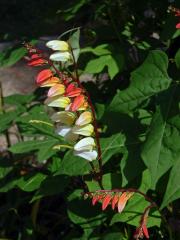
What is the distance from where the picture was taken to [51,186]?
2303 millimetres

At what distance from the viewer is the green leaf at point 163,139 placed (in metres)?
1.65

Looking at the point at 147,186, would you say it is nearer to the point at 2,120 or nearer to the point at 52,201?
the point at 2,120

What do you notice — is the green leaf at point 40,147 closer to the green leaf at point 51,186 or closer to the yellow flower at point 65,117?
the green leaf at point 51,186

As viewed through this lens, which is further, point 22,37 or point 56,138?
point 22,37

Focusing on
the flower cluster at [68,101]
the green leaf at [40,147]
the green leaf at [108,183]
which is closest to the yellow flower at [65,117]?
the flower cluster at [68,101]

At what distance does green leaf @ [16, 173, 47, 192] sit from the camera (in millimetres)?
2398

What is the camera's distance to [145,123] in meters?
2.06

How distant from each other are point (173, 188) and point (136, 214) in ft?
1.22

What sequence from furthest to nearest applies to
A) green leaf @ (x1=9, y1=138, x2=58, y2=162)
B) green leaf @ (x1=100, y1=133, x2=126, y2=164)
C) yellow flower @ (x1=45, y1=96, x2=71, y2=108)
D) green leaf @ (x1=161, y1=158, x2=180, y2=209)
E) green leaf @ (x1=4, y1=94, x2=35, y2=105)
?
green leaf @ (x1=4, y1=94, x2=35, y2=105) < green leaf @ (x1=9, y1=138, x2=58, y2=162) < green leaf @ (x1=100, y1=133, x2=126, y2=164) < yellow flower @ (x1=45, y1=96, x2=71, y2=108) < green leaf @ (x1=161, y1=158, x2=180, y2=209)

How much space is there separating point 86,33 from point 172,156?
121 centimetres

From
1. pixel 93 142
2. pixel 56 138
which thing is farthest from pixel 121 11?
pixel 93 142

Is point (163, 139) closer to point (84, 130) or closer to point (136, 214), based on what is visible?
point (84, 130)

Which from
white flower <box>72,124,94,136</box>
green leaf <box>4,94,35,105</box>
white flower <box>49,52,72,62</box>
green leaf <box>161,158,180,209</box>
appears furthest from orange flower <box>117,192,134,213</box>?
green leaf <box>4,94,35,105</box>

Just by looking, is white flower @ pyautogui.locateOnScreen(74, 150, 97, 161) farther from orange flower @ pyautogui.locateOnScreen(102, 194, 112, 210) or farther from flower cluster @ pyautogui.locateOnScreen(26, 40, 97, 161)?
orange flower @ pyautogui.locateOnScreen(102, 194, 112, 210)
